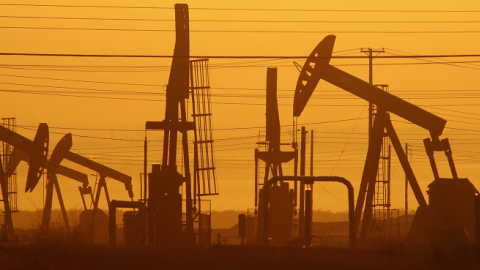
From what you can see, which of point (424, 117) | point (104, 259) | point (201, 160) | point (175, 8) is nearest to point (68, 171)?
point (201, 160)

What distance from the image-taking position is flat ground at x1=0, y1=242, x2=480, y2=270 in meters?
8.98

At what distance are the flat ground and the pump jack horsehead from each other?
797cm

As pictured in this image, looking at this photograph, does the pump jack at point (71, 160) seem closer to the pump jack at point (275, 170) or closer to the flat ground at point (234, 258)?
the pump jack at point (275, 170)

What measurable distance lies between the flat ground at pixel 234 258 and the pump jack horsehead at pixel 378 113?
7973 millimetres

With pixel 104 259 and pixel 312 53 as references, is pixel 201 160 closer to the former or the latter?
pixel 312 53

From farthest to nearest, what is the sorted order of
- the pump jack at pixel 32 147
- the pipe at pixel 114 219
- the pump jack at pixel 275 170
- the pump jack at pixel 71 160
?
the pump jack at pixel 71 160, the pump jack at pixel 32 147, the pump jack at pixel 275 170, the pipe at pixel 114 219

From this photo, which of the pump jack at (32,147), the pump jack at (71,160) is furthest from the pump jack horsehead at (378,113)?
the pump jack at (71,160)

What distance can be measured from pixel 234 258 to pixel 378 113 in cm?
952

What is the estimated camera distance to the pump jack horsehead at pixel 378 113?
17688 mm

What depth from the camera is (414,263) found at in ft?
30.0

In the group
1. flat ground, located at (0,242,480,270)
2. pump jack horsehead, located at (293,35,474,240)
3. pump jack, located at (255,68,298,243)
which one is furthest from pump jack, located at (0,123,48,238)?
flat ground, located at (0,242,480,270)

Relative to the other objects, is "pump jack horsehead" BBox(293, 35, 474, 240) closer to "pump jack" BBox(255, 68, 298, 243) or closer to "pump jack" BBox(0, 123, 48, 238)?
"pump jack" BBox(255, 68, 298, 243)

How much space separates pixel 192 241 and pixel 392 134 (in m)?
5.79

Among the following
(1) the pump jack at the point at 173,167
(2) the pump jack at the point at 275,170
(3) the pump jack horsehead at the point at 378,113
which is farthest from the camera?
(2) the pump jack at the point at 275,170
